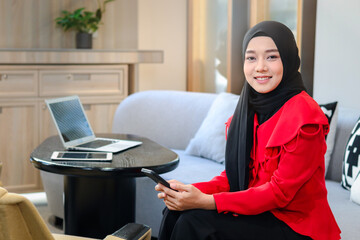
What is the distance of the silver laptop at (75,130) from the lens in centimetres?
274

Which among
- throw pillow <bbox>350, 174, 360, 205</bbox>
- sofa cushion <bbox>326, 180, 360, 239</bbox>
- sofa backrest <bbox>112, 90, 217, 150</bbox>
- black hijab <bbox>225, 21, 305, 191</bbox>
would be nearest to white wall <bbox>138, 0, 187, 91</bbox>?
sofa backrest <bbox>112, 90, 217, 150</bbox>

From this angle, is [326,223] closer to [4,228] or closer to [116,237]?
[116,237]

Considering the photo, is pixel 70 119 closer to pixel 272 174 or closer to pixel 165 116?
pixel 165 116

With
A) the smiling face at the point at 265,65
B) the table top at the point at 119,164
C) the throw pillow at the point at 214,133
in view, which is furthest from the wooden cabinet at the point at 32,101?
the smiling face at the point at 265,65

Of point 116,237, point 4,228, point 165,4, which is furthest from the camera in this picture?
point 165,4

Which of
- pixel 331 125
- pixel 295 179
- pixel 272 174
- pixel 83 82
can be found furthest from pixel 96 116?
pixel 295 179

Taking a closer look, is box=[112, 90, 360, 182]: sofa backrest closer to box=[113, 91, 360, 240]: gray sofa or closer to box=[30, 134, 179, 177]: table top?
box=[113, 91, 360, 240]: gray sofa

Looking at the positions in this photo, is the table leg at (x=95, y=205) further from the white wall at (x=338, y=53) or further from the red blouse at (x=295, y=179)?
the white wall at (x=338, y=53)

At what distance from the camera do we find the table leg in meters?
2.61

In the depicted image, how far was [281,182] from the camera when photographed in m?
1.69

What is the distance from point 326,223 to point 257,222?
0.22 metres

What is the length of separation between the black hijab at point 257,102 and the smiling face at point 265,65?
17mm

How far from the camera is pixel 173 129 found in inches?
152

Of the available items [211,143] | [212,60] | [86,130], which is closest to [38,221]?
[86,130]
